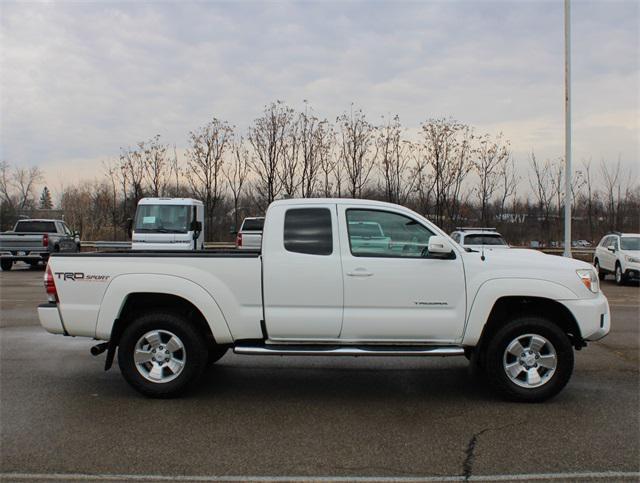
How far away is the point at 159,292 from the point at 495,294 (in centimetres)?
337

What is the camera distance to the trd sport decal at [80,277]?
587 cm

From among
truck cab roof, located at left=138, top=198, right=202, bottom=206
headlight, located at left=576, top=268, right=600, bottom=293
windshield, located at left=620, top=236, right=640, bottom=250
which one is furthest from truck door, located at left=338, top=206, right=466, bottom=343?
windshield, located at left=620, top=236, right=640, bottom=250

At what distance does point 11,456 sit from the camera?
14.5 ft

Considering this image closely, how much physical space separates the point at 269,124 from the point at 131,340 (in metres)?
30.0

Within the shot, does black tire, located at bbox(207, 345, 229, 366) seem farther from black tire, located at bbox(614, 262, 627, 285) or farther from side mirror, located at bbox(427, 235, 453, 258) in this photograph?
black tire, located at bbox(614, 262, 627, 285)

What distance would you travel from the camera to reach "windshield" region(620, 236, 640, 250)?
1864 cm

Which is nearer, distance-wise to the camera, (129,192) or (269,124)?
(269,124)

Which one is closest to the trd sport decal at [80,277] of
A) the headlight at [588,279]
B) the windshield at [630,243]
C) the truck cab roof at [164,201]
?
the headlight at [588,279]

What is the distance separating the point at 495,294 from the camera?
5703 mm

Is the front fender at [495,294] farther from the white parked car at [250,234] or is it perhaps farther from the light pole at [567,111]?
the light pole at [567,111]

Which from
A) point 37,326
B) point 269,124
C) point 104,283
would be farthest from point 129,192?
point 104,283

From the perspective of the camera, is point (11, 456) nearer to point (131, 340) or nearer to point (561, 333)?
point (131, 340)

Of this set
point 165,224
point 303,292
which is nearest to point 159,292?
point 303,292

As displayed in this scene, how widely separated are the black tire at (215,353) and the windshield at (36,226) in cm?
1952
